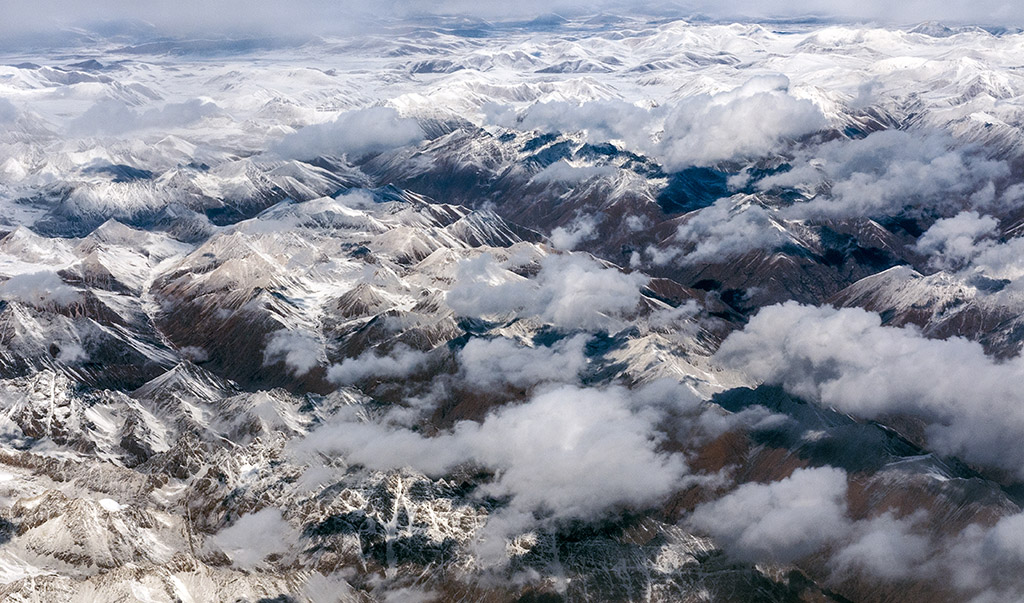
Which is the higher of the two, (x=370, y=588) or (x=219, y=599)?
(x=219, y=599)

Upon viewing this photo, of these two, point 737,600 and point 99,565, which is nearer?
point 99,565

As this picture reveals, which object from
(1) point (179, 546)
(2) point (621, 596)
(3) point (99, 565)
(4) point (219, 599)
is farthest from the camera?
(2) point (621, 596)

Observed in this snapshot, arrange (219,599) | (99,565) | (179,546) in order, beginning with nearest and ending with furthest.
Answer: (219,599) → (99,565) → (179,546)

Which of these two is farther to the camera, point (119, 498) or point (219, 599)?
point (119, 498)

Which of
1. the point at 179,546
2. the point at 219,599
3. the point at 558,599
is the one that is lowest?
the point at 558,599

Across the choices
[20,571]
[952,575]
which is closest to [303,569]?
[20,571]

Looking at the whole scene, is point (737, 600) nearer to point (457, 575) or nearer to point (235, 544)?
point (457, 575)

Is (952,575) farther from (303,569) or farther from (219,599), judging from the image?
(219,599)

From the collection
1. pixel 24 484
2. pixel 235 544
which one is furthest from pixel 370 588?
pixel 24 484

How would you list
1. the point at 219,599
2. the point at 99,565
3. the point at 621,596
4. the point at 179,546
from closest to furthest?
the point at 219,599 → the point at 99,565 → the point at 179,546 → the point at 621,596
